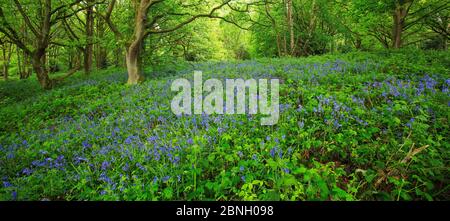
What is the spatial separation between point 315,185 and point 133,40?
10.8 meters

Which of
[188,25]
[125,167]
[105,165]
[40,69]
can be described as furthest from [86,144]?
[40,69]

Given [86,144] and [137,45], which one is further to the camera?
[137,45]

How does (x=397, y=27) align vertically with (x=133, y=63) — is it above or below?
above

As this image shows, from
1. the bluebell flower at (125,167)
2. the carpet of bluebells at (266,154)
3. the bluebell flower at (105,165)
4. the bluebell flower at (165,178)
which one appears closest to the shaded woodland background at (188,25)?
the carpet of bluebells at (266,154)

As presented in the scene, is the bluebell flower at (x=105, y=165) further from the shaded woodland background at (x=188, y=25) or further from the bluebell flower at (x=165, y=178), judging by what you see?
the shaded woodland background at (x=188, y=25)

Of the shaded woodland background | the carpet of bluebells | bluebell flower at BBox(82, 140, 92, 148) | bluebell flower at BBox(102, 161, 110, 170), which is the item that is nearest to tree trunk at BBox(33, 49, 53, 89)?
the shaded woodland background

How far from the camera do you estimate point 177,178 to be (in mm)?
3301

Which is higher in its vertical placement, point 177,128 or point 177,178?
point 177,128

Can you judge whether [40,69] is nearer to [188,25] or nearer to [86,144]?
[188,25]

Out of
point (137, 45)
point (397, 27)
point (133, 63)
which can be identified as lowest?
point (133, 63)
